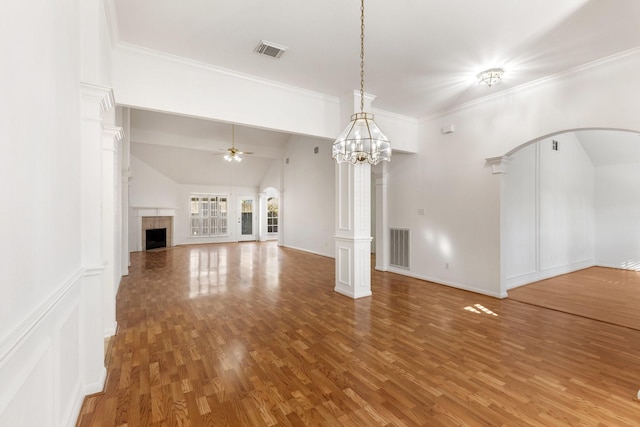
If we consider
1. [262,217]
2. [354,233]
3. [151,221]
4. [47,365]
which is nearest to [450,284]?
[354,233]

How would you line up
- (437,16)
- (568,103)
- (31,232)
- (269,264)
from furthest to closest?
(269,264), (568,103), (437,16), (31,232)

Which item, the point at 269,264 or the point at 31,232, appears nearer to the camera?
the point at 31,232

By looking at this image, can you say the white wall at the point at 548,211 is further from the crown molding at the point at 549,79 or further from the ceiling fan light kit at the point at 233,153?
the ceiling fan light kit at the point at 233,153

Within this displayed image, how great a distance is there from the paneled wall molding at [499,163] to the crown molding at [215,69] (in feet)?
9.31

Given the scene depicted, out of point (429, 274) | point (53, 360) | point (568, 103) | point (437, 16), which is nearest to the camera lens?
point (53, 360)

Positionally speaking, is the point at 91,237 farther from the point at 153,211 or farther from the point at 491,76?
the point at 153,211

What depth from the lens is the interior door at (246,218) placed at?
13.0 meters

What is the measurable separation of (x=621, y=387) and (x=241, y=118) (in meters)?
4.87

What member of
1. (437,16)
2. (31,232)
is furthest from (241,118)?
(31,232)

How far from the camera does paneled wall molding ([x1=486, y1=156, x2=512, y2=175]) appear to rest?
15.4 ft

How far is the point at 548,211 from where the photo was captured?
628 cm

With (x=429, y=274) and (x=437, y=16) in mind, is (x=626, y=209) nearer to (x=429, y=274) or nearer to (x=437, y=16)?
(x=429, y=274)

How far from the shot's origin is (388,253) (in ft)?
22.3

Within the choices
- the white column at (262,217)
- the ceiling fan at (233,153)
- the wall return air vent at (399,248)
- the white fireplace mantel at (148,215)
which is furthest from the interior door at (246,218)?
the wall return air vent at (399,248)
